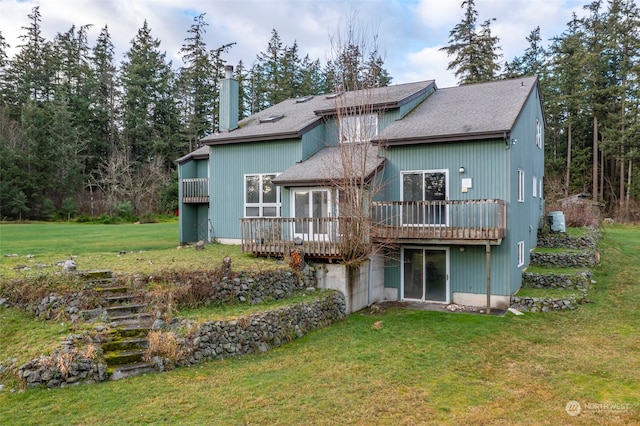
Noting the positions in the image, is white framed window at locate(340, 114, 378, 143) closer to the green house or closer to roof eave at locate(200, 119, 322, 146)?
the green house

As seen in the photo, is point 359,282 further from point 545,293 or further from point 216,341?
point 545,293

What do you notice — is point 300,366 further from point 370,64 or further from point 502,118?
point 502,118

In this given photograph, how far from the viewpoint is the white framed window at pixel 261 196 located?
1535 cm

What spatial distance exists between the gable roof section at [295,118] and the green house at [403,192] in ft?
0.28

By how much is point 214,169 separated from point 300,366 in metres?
11.2

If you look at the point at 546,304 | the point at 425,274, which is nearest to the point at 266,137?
the point at 425,274

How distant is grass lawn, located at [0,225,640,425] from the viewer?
19.0ft

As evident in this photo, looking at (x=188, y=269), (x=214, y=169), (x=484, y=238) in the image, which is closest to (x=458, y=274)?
(x=484, y=238)

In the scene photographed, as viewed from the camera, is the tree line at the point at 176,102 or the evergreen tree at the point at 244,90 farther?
the evergreen tree at the point at 244,90

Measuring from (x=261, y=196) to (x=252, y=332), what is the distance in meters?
7.80

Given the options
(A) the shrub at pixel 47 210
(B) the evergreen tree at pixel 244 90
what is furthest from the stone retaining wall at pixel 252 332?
(B) the evergreen tree at pixel 244 90

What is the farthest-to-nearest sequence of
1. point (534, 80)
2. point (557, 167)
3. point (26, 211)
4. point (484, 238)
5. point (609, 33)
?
point (557, 167) → point (609, 33) → point (26, 211) → point (534, 80) → point (484, 238)

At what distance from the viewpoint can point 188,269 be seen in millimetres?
10367

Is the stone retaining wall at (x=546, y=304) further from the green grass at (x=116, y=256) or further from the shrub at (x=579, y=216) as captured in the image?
the shrub at (x=579, y=216)
